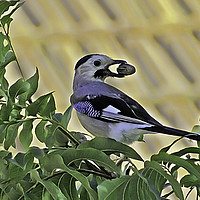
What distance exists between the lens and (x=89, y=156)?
20.0 inches

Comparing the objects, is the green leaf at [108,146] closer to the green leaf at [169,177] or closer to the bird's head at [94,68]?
the green leaf at [169,177]

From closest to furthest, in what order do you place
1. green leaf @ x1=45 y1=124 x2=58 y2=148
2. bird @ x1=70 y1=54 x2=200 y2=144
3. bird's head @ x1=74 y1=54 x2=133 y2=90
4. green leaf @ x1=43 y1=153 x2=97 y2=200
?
green leaf @ x1=43 y1=153 x2=97 y2=200
green leaf @ x1=45 y1=124 x2=58 y2=148
bird @ x1=70 y1=54 x2=200 y2=144
bird's head @ x1=74 y1=54 x2=133 y2=90

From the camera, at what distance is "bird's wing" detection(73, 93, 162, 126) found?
Answer: 0.78 metres

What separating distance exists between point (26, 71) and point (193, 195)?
64 centimetres

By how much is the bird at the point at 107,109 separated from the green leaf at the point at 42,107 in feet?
0.57

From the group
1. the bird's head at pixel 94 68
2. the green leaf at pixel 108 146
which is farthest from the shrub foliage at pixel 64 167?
the bird's head at pixel 94 68

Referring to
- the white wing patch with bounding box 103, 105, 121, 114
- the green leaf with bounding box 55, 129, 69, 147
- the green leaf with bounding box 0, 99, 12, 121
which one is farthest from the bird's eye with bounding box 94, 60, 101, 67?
the green leaf with bounding box 0, 99, 12, 121

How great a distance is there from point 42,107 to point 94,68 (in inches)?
13.3

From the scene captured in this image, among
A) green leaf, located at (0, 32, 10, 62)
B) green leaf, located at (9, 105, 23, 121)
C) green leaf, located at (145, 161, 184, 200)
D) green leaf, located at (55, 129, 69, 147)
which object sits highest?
green leaf, located at (0, 32, 10, 62)

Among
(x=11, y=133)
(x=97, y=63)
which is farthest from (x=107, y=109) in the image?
(x=11, y=133)

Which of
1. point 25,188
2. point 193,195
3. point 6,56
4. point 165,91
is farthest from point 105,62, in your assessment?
point 193,195

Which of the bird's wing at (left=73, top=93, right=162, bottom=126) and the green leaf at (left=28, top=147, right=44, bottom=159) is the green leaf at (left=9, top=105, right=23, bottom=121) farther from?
the bird's wing at (left=73, top=93, right=162, bottom=126)

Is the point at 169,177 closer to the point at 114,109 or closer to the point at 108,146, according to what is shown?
the point at 108,146

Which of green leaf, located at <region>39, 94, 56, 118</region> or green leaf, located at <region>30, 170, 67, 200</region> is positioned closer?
green leaf, located at <region>30, 170, 67, 200</region>
